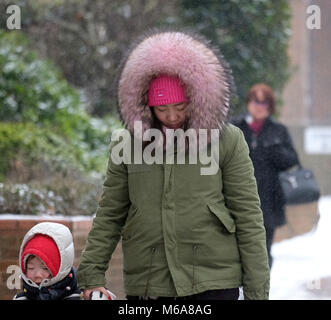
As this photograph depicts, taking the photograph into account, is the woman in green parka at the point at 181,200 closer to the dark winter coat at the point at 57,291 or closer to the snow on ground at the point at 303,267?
the dark winter coat at the point at 57,291

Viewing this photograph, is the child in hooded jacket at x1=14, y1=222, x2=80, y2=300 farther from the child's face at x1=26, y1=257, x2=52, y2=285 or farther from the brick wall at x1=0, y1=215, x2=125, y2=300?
the brick wall at x1=0, y1=215, x2=125, y2=300

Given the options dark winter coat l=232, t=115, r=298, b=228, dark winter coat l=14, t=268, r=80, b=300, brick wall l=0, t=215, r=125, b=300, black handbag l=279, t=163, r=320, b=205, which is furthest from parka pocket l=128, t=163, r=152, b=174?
black handbag l=279, t=163, r=320, b=205

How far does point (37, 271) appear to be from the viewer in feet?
10.6

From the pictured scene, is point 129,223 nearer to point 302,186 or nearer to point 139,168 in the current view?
point 139,168

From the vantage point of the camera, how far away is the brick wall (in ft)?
14.6

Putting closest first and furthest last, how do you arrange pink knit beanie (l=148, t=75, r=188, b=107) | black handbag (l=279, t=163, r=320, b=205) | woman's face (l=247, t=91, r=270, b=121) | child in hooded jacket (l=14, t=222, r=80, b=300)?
pink knit beanie (l=148, t=75, r=188, b=107) < child in hooded jacket (l=14, t=222, r=80, b=300) < woman's face (l=247, t=91, r=270, b=121) < black handbag (l=279, t=163, r=320, b=205)

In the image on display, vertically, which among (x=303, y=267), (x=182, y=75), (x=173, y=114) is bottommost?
(x=303, y=267)

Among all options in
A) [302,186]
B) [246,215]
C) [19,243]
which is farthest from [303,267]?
[246,215]

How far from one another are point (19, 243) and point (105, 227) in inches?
59.6

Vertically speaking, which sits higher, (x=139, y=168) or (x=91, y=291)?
(x=139, y=168)

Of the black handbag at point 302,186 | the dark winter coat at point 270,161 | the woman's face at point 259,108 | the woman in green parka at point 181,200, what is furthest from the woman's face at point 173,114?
the black handbag at point 302,186

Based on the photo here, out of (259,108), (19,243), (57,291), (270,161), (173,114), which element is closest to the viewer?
(173,114)

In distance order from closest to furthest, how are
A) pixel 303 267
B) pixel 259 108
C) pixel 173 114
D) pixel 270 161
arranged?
pixel 173 114
pixel 270 161
pixel 259 108
pixel 303 267

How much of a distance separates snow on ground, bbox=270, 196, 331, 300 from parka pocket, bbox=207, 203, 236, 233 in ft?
8.18
